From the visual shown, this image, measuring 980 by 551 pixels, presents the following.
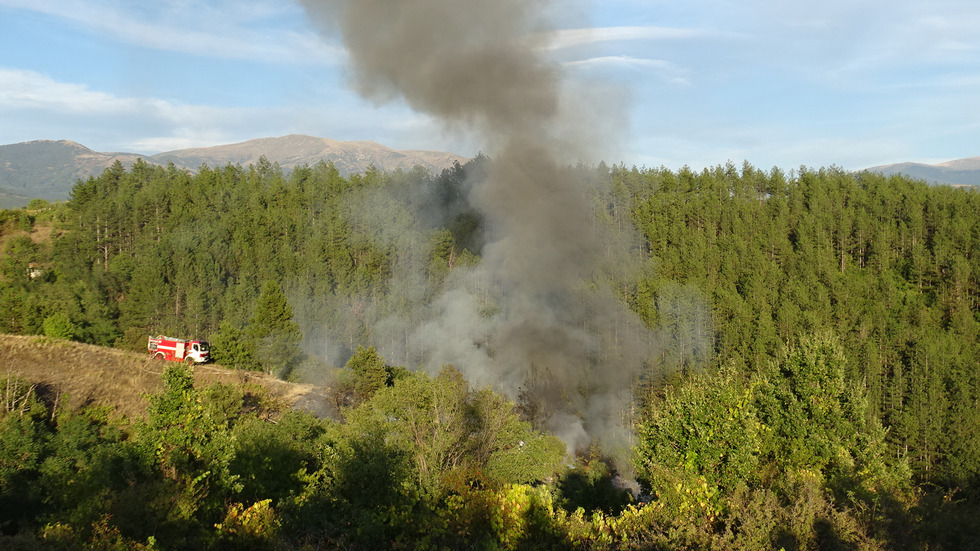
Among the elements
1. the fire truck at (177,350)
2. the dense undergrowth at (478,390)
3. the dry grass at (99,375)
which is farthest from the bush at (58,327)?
the fire truck at (177,350)

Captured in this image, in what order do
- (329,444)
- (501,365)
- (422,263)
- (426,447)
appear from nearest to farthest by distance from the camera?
(426,447) → (329,444) → (501,365) → (422,263)

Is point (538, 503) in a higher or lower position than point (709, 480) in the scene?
higher

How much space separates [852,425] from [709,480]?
9.90m

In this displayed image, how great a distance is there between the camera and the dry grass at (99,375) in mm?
30609

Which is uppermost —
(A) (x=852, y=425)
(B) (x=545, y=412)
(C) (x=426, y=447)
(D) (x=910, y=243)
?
(D) (x=910, y=243)

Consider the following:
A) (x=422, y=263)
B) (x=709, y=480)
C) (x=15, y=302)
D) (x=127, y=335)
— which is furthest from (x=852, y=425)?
(x=15, y=302)

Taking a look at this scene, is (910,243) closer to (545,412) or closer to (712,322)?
(712,322)

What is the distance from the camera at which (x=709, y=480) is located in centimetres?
1728

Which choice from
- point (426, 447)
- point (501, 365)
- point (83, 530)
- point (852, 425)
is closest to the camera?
point (83, 530)

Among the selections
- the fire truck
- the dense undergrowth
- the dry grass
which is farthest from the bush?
the fire truck

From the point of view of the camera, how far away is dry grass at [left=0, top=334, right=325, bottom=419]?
100ft

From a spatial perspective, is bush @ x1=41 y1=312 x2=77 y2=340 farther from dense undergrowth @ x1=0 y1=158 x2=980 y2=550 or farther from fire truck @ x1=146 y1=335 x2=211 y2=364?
fire truck @ x1=146 y1=335 x2=211 y2=364

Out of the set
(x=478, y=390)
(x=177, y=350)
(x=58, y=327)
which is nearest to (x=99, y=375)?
(x=177, y=350)

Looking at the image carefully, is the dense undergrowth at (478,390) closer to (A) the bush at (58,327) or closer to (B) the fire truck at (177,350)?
(A) the bush at (58,327)
